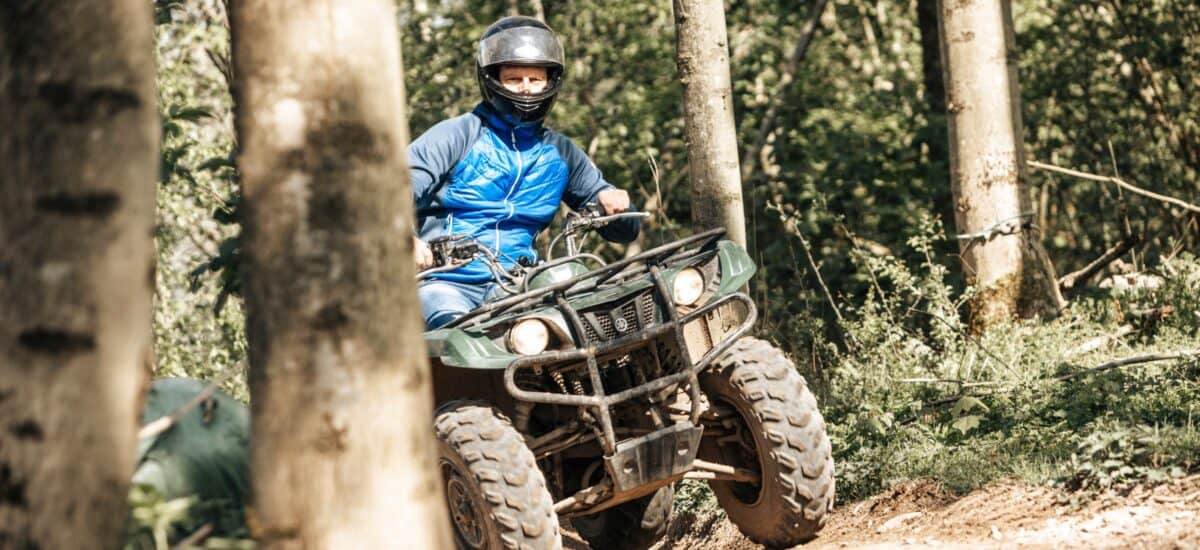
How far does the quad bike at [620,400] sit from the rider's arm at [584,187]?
71 centimetres

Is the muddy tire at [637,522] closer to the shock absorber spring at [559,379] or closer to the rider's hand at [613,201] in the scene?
the shock absorber spring at [559,379]

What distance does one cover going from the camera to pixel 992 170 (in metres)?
7.99

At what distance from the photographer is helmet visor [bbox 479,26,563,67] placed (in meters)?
Result: 6.17

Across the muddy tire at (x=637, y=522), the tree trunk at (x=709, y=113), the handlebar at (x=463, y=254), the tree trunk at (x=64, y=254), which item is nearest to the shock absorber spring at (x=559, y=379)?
the handlebar at (x=463, y=254)

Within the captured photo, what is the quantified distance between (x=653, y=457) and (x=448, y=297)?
1125 millimetres

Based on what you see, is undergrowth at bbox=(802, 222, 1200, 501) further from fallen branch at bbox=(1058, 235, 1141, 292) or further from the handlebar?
the handlebar

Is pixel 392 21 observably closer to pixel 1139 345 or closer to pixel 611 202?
pixel 611 202

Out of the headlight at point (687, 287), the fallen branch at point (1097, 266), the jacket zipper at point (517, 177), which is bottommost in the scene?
the fallen branch at point (1097, 266)

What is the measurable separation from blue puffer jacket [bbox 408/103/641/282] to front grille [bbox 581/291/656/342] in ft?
2.95

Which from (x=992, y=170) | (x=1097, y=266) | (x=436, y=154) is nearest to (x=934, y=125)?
(x=1097, y=266)

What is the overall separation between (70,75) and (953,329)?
18.3 feet

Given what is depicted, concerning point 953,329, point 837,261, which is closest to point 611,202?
point 953,329

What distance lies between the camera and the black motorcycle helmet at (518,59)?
6168 millimetres

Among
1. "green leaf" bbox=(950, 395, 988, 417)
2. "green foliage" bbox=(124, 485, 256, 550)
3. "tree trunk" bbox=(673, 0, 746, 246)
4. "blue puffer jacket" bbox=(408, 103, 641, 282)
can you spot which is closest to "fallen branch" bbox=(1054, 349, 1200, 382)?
"green leaf" bbox=(950, 395, 988, 417)
